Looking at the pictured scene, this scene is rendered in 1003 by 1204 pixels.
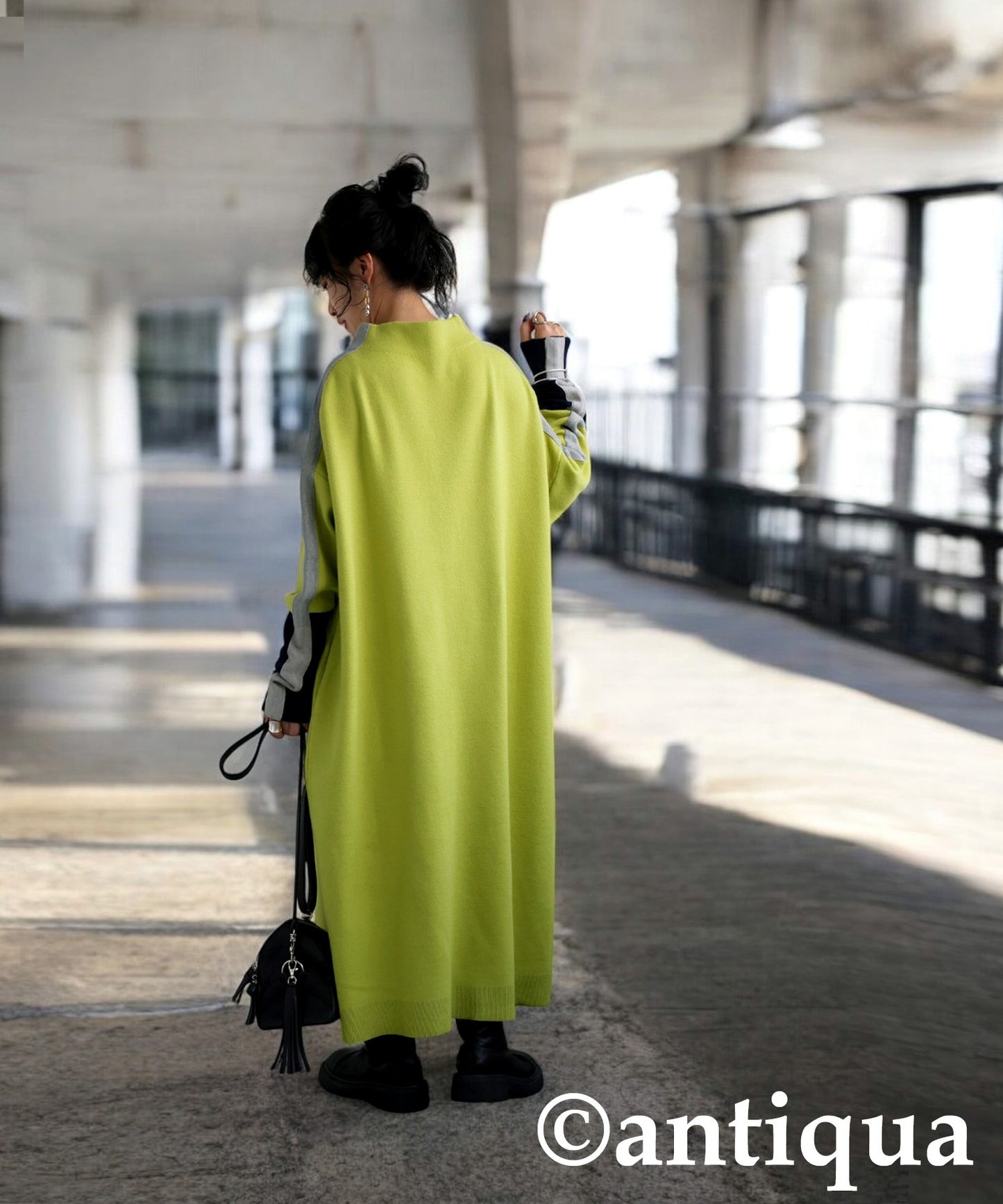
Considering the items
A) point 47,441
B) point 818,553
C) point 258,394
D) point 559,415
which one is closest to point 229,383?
point 258,394

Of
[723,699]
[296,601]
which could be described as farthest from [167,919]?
[723,699]

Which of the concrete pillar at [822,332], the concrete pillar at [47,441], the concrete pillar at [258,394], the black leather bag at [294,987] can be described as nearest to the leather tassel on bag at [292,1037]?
the black leather bag at [294,987]

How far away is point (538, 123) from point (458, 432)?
6.32 m

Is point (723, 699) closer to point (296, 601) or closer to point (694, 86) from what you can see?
point (694, 86)

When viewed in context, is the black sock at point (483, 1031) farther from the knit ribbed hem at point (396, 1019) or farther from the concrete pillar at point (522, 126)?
the concrete pillar at point (522, 126)

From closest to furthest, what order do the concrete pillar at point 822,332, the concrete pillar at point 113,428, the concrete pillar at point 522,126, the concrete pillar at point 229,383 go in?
the concrete pillar at point 522,126 < the concrete pillar at point 822,332 < the concrete pillar at point 113,428 < the concrete pillar at point 229,383

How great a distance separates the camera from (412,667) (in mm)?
2516

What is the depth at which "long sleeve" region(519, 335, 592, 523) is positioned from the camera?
2.72m

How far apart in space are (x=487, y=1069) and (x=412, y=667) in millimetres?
756

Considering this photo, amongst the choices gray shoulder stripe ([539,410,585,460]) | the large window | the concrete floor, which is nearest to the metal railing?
the large window

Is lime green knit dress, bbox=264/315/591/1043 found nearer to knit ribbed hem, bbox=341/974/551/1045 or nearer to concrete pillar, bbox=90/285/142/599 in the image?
knit ribbed hem, bbox=341/974/551/1045

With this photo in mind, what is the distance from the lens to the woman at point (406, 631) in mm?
2516

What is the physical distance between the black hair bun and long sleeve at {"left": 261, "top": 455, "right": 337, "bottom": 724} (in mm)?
450

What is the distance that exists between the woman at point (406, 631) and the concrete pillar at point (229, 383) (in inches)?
618
